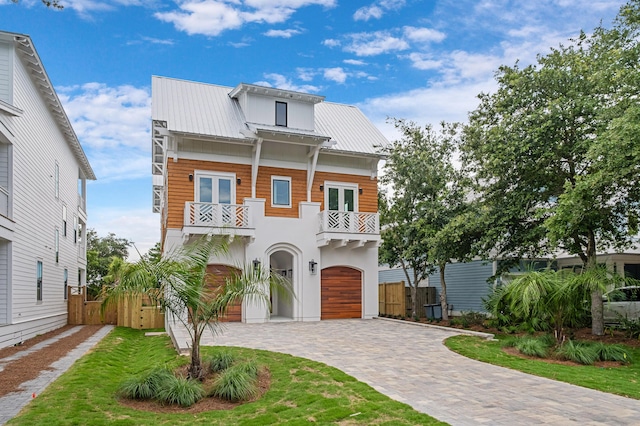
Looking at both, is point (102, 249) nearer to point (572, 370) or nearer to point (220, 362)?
point (220, 362)

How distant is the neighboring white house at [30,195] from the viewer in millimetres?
14930

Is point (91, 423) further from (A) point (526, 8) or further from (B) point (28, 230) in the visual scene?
(A) point (526, 8)

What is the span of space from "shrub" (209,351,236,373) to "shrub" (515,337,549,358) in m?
7.02

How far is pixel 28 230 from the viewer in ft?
56.9

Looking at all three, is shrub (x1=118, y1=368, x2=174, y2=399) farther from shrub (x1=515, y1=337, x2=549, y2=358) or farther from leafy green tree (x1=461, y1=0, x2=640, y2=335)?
leafy green tree (x1=461, y1=0, x2=640, y2=335)

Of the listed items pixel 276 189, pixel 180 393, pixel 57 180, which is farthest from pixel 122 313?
pixel 180 393

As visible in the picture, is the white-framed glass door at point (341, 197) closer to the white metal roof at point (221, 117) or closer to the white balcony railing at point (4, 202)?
the white metal roof at point (221, 117)

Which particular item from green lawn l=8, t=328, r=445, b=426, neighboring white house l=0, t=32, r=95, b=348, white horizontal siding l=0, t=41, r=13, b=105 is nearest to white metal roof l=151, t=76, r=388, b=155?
neighboring white house l=0, t=32, r=95, b=348

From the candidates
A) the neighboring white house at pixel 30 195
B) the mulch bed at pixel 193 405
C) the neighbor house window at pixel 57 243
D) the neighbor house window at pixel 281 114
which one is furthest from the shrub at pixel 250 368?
the neighbor house window at pixel 57 243

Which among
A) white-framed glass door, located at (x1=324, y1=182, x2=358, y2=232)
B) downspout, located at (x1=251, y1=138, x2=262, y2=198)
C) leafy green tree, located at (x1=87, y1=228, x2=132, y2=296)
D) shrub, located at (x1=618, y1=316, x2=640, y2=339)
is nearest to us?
shrub, located at (x1=618, y1=316, x2=640, y2=339)

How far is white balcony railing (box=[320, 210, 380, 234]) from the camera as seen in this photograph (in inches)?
818

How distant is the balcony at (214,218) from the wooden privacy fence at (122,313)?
312cm

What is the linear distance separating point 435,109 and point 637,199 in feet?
29.1

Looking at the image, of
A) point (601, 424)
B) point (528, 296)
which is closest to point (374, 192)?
point (528, 296)
